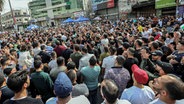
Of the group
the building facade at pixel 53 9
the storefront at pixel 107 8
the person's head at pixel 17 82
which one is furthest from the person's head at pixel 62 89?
the building facade at pixel 53 9

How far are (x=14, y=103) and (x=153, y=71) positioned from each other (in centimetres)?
319

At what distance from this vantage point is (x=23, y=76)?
9.51 ft

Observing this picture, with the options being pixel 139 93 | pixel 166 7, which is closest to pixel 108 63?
pixel 139 93

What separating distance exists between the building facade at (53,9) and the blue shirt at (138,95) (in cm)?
9355

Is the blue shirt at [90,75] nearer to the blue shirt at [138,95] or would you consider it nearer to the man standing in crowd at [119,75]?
the man standing in crowd at [119,75]

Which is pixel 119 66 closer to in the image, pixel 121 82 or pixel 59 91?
pixel 121 82

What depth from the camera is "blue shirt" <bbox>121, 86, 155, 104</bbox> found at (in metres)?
3.16

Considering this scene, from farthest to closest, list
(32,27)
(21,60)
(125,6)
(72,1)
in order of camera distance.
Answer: (72,1) → (125,6) → (32,27) → (21,60)

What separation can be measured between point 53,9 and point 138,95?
11325 cm

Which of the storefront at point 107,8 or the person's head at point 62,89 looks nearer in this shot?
the person's head at point 62,89

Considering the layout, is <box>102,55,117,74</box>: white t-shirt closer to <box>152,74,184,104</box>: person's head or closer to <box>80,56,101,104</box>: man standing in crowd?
<box>80,56,101,104</box>: man standing in crowd

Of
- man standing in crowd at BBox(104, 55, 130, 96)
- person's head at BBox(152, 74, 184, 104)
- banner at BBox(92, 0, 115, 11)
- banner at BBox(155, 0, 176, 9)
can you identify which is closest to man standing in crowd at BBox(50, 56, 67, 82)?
man standing in crowd at BBox(104, 55, 130, 96)

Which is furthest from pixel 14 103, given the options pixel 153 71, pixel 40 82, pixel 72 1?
pixel 72 1

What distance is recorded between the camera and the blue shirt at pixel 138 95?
3156 millimetres
